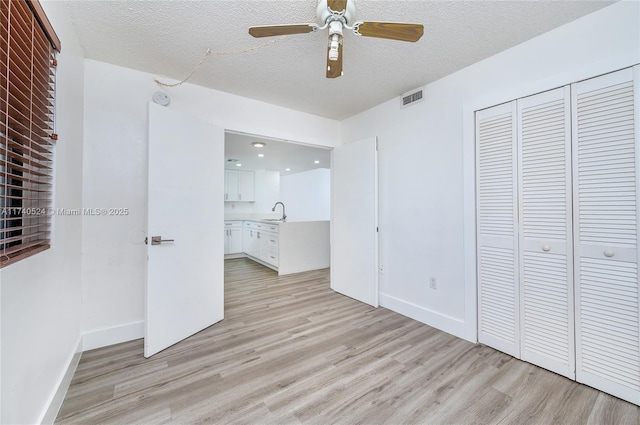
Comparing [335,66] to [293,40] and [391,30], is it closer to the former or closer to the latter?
[391,30]

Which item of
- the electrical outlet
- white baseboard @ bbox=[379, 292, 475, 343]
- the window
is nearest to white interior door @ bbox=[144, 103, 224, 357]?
the window

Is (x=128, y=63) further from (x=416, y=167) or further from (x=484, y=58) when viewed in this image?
(x=484, y=58)

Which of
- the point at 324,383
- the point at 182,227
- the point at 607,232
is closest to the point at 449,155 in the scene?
the point at 607,232

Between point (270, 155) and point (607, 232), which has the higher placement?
point (270, 155)

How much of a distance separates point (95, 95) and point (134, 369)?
7.49 ft

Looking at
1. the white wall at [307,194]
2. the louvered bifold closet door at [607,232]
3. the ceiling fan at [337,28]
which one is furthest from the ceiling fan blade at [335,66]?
the white wall at [307,194]

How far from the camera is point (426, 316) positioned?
8.60 ft

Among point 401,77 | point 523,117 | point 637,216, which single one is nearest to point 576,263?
point 637,216

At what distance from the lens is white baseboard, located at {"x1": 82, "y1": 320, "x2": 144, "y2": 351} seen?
6.98 feet

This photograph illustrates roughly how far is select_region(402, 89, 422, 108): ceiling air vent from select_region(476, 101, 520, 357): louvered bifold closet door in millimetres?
681

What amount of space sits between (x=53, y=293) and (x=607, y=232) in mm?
3482

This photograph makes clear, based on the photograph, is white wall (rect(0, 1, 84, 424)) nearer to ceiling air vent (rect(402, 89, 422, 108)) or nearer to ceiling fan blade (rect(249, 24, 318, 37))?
ceiling fan blade (rect(249, 24, 318, 37))

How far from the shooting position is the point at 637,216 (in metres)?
1.53

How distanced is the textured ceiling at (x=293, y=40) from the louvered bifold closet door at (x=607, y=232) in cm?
65
